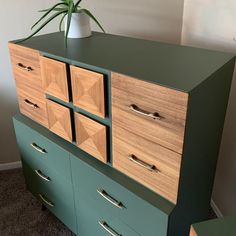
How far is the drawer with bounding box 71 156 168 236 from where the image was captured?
934 millimetres

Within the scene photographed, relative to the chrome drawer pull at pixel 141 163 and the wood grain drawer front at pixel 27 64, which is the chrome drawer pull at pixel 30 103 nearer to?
the wood grain drawer front at pixel 27 64

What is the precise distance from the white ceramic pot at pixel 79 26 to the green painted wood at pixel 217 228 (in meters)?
0.98

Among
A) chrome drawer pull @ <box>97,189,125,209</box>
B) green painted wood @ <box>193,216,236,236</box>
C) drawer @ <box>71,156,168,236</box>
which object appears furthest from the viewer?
chrome drawer pull @ <box>97,189,125,209</box>

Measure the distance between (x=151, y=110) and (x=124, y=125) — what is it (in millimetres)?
142

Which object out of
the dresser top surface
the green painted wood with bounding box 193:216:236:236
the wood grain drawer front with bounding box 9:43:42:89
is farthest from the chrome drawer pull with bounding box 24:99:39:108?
the green painted wood with bounding box 193:216:236:236

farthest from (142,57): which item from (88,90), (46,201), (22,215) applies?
(22,215)

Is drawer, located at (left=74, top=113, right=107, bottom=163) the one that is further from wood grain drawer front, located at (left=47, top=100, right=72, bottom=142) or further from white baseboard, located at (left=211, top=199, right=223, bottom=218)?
white baseboard, located at (left=211, top=199, right=223, bottom=218)

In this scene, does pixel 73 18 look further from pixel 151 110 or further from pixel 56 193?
pixel 56 193

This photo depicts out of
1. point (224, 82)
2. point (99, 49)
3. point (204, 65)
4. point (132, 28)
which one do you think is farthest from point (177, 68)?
point (132, 28)

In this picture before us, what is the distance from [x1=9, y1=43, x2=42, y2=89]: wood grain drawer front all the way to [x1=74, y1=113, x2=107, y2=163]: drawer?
280 millimetres

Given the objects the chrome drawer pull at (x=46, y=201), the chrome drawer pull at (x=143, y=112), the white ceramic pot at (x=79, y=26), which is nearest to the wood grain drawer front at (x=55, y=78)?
the white ceramic pot at (x=79, y=26)

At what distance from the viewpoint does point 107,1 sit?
159cm

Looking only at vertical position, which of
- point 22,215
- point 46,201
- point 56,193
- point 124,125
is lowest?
point 22,215

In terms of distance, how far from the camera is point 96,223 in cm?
121
